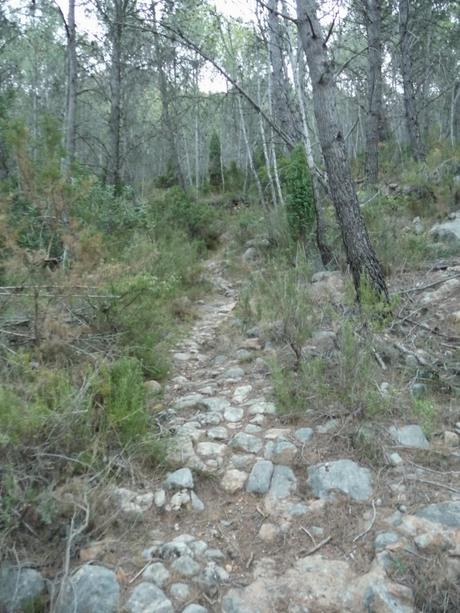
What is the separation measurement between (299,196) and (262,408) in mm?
3999

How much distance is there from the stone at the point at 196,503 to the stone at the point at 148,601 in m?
0.49

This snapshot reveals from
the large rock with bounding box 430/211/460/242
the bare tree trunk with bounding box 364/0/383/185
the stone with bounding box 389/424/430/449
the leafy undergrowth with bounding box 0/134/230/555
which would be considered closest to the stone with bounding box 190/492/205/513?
the leafy undergrowth with bounding box 0/134/230/555

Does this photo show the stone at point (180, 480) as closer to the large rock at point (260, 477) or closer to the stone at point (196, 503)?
the stone at point (196, 503)

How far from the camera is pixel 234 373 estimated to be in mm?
3947

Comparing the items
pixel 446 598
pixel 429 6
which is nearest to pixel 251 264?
pixel 446 598

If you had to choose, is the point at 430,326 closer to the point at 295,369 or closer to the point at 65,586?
the point at 295,369

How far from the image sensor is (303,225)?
665cm

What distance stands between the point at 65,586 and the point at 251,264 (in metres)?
5.95

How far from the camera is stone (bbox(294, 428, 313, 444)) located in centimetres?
288

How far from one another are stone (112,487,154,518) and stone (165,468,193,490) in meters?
0.12

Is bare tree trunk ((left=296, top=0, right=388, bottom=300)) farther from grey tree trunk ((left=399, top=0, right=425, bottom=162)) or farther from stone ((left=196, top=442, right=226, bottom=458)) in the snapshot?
grey tree trunk ((left=399, top=0, right=425, bottom=162))

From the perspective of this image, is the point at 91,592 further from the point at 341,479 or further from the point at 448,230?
the point at 448,230

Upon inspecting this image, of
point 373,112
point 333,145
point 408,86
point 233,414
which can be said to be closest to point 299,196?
point 333,145

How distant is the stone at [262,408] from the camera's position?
3.25m
